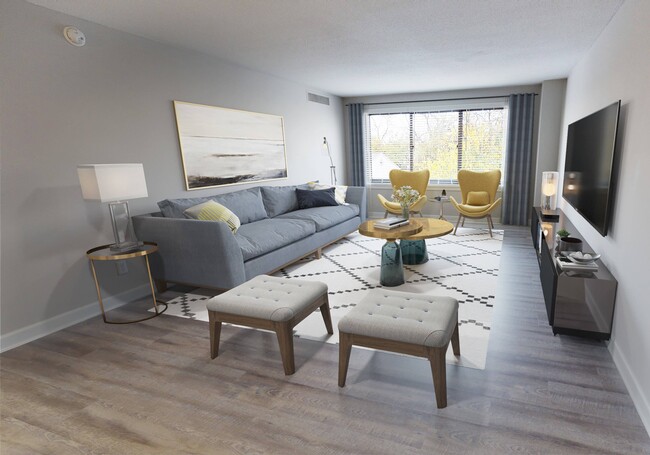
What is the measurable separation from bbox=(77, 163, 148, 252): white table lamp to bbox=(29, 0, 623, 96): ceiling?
1.17 meters

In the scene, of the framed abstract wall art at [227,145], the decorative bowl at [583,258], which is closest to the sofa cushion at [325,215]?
the framed abstract wall art at [227,145]

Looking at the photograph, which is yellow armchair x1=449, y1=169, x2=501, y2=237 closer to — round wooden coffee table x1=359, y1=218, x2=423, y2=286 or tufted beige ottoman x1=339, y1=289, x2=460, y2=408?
round wooden coffee table x1=359, y1=218, x2=423, y2=286

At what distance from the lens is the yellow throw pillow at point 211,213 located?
3.52 m

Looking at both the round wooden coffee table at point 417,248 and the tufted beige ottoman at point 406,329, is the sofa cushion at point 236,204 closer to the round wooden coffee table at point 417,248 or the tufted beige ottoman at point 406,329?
the round wooden coffee table at point 417,248

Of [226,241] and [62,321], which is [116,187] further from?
[62,321]

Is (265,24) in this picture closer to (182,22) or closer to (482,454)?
(182,22)

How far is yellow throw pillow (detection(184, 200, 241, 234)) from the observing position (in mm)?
3523

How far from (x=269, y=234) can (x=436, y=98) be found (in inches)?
179

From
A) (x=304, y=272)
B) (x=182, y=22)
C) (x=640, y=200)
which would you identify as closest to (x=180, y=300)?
(x=304, y=272)

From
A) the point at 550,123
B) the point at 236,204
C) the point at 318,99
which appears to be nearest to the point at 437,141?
the point at 550,123

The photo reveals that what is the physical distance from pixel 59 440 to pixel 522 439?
7.06ft

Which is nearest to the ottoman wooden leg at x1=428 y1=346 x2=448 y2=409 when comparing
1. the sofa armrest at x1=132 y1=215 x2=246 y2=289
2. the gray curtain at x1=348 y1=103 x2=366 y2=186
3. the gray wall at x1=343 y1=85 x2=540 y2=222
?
the sofa armrest at x1=132 y1=215 x2=246 y2=289

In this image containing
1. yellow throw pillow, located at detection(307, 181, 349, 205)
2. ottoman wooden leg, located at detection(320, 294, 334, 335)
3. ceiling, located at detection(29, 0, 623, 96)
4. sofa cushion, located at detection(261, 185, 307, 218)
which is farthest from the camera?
yellow throw pillow, located at detection(307, 181, 349, 205)

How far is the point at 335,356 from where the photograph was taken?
2375 mm
